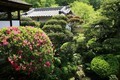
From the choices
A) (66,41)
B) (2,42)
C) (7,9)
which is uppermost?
(7,9)

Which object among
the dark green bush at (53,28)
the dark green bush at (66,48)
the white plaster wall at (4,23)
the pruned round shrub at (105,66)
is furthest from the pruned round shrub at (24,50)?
the dark green bush at (53,28)

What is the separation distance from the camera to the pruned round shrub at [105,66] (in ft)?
43.8

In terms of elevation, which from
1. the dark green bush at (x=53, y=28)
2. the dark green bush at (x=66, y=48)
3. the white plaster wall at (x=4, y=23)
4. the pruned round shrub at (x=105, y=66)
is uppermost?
the white plaster wall at (x=4, y=23)

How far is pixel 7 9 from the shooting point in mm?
11906

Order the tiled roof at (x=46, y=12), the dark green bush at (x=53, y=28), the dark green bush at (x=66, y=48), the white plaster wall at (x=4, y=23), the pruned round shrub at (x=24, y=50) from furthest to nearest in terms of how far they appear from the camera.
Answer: the tiled roof at (x=46, y=12)
the dark green bush at (x=53, y=28)
the dark green bush at (x=66, y=48)
the white plaster wall at (x=4, y=23)
the pruned round shrub at (x=24, y=50)

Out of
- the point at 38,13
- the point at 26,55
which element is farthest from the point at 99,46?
the point at 38,13

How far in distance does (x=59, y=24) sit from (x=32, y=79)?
19.0ft

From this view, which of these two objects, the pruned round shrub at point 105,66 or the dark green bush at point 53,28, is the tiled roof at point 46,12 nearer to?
the dark green bush at point 53,28

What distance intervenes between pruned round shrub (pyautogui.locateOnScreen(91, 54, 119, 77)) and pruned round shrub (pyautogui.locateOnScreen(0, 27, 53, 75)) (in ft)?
13.1

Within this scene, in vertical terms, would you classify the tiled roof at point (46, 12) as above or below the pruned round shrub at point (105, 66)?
above

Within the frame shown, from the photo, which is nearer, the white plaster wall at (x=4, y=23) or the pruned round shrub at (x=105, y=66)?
the white plaster wall at (x=4, y=23)

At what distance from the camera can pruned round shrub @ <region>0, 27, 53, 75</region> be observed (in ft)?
30.9

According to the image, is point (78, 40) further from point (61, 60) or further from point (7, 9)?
point (7, 9)

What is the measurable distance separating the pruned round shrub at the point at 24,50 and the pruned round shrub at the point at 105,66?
13.1 ft
